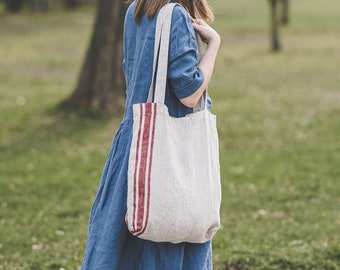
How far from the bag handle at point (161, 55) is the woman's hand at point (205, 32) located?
6.7 inches

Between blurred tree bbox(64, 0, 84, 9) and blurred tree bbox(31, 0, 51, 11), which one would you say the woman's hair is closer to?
blurred tree bbox(31, 0, 51, 11)

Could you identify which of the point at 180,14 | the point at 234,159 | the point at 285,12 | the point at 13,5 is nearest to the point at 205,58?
the point at 180,14

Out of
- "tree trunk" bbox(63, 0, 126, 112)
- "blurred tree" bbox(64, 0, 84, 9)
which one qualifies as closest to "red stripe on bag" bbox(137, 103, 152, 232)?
"tree trunk" bbox(63, 0, 126, 112)

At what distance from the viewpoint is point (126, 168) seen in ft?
11.1

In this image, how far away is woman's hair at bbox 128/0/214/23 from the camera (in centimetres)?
335

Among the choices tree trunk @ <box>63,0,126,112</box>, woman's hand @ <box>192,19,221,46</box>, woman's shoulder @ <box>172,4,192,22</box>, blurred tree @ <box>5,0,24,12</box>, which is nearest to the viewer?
woman's shoulder @ <box>172,4,192,22</box>

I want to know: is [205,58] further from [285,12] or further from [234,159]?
[285,12]

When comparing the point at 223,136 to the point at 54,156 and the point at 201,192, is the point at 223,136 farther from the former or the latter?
the point at 201,192

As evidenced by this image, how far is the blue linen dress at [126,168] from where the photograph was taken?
3295 mm

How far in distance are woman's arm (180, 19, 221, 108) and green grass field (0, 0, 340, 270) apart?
2.32 metres

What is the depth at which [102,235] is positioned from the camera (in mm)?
3416

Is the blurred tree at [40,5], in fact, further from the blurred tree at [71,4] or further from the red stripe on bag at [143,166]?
the red stripe on bag at [143,166]

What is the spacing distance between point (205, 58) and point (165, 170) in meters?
0.59

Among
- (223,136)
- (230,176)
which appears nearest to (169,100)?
(230,176)
